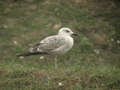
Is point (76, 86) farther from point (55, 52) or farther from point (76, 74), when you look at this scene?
point (55, 52)

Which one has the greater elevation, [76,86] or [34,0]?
[34,0]

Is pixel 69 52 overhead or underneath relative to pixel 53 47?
underneath

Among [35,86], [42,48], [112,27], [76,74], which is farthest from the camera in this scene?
[112,27]

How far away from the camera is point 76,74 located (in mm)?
6301

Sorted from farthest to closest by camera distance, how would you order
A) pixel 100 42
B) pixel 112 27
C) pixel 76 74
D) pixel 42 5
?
pixel 42 5 → pixel 112 27 → pixel 100 42 → pixel 76 74

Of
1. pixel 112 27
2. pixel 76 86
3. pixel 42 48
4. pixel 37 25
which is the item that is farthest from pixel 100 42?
pixel 76 86

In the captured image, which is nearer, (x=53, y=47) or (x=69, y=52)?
(x=53, y=47)

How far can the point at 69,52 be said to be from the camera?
876 centimetres

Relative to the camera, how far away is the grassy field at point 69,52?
20.0 feet

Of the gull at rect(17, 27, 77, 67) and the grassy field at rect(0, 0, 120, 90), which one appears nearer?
the grassy field at rect(0, 0, 120, 90)

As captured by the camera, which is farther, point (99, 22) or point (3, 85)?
point (99, 22)

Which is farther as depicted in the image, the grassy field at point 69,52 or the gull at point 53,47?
the gull at point 53,47

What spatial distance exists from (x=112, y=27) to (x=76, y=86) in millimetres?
4673

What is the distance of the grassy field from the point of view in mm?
6086
